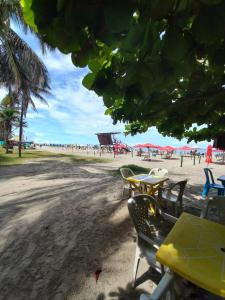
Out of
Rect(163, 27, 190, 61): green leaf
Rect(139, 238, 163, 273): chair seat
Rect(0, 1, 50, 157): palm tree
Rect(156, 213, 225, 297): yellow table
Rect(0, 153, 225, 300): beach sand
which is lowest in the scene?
Rect(0, 153, 225, 300): beach sand

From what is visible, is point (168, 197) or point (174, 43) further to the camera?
point (168, 197)

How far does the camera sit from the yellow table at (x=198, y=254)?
1.65 meters

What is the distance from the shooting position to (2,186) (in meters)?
10.1

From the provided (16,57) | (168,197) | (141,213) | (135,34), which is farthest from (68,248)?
(16,57)

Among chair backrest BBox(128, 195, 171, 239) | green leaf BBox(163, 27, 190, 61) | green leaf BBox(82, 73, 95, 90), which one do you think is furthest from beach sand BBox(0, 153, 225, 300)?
green leaf BBox(163, 27, 190, 61)

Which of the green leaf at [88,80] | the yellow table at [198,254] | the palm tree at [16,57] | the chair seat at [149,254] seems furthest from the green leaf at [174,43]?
the palm tree at [16,57]

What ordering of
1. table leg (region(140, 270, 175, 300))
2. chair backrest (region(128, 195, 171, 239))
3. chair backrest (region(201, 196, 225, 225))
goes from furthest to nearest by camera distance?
chair backrest (region(201, 196, 225, 225)) < chair backrest (region(128, 195, 171, 239)) < table leg (region(140, 270, 175, 300))

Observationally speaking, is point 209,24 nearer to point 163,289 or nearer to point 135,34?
point 135,34

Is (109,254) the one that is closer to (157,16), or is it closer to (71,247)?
(71,247)

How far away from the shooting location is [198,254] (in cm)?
200

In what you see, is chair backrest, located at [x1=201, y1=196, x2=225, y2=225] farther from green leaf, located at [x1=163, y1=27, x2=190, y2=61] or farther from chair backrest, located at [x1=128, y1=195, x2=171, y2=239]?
green leaf, located at [x1=163, y1=27, x2=190, y2=61]

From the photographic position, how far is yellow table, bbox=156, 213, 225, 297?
5.40 feet

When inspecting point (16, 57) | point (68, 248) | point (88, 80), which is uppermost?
point (16, 57)

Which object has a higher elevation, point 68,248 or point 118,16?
point 118,16
